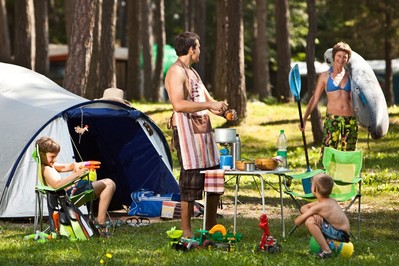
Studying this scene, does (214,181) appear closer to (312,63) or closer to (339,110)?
(339,110)

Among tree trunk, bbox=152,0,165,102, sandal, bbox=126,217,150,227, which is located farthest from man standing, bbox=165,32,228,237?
tree trunk, bbox=152,0,165,102

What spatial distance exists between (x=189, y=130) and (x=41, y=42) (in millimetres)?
18679

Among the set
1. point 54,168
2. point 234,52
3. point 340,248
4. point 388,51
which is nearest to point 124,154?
point 54,168

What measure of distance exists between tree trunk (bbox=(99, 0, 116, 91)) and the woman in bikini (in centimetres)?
1090

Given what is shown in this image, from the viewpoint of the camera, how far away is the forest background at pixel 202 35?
17.4m

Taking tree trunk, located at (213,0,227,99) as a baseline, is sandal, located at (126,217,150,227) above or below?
below

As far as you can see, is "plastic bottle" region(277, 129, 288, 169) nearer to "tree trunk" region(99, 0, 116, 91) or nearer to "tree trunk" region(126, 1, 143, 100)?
"tree trunk" region(99, 0, 116, 91)

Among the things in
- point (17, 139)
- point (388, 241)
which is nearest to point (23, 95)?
point (17, 139)

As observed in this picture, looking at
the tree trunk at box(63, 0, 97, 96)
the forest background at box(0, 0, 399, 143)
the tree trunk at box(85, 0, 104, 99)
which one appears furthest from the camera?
the tree trunk at box(85, 0, 104, 99)

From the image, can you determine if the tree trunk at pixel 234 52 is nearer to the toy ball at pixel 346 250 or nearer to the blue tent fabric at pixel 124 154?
the blue tent fabric at pixel 124 154

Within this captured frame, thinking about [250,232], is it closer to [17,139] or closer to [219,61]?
[17,139]

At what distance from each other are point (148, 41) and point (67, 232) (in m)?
19.5

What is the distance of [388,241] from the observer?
335 inches

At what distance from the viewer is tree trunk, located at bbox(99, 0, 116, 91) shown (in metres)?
20.9
